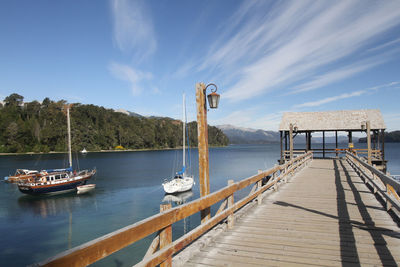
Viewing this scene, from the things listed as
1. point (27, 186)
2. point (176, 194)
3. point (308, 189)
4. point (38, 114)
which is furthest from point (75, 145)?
point (308, 189)

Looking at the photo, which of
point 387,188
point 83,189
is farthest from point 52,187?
point 387,188

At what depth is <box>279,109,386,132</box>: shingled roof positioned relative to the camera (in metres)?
27.8

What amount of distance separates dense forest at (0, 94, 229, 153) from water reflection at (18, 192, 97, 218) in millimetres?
86188

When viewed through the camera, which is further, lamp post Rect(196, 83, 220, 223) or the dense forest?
the dense forest

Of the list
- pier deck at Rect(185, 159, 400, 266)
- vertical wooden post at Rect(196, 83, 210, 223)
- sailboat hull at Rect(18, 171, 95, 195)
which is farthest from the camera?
sailboat hull at Rect(18, 171, 95, 195)

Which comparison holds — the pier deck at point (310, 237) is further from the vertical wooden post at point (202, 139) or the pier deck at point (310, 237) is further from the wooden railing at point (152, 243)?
the vertical wooden post at point (202, 139)

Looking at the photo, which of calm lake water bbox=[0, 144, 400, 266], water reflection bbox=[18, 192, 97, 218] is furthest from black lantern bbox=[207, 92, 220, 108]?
water reflection bbox=[18, 192, 97, 218]

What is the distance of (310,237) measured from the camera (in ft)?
17.9

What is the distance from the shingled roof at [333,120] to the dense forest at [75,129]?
9922cm

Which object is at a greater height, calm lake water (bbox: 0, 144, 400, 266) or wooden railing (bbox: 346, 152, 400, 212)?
wooden railing (bbox: 346, 152, 400, 212)

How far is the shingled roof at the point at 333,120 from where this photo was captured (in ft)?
91.2

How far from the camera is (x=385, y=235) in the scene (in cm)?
550

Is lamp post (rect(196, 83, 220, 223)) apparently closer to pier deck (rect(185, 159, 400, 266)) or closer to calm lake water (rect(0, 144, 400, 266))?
pier deck (rect(185, 159, 400, 266))

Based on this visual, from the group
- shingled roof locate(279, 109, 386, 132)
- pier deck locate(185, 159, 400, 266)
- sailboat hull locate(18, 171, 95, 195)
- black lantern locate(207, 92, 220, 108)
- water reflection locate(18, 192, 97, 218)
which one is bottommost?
water reflection locate(18, 192, 97, 218)
